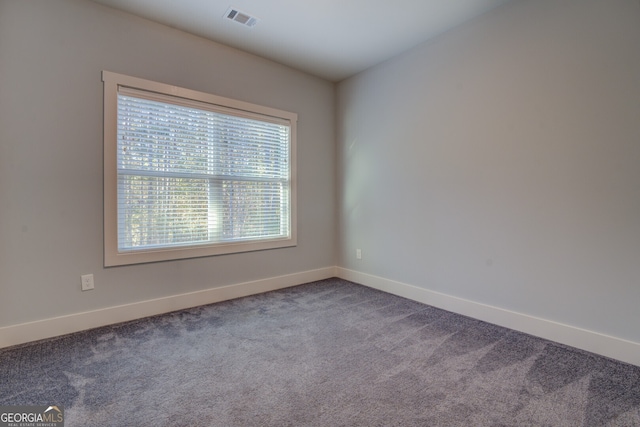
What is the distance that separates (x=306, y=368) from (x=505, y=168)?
7.36 ft

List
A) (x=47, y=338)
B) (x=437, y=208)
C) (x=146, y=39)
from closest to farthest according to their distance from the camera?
(x=47, y=338)
(x=146, y=39)
(x=437, y=208)

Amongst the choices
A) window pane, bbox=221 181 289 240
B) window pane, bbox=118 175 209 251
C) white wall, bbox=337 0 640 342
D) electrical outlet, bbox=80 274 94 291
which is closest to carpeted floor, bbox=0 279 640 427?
electrical outlet, bbox=80 274 94 291

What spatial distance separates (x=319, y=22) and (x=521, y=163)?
2.18m

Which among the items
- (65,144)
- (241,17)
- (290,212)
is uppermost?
(241,17)

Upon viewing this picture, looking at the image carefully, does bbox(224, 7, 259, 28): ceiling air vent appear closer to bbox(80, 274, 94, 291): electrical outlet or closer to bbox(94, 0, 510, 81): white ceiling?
bbox(94, 0, 510, 81): white ceiling

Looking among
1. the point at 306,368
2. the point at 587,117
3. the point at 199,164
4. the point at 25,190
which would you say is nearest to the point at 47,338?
the point at 25,190

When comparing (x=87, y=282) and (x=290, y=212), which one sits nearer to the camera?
(x=87, y=282)

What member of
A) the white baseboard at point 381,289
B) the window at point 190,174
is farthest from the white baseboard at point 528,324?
the window at point 190,174

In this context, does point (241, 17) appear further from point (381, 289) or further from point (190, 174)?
point (381, 289)

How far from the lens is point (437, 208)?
3027 mm

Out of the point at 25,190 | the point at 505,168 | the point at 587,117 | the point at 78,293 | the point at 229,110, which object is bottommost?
the point at 78,293

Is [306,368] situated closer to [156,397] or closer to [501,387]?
[156,397]

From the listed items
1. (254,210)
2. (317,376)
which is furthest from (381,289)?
(317,376)

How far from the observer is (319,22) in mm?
2777
